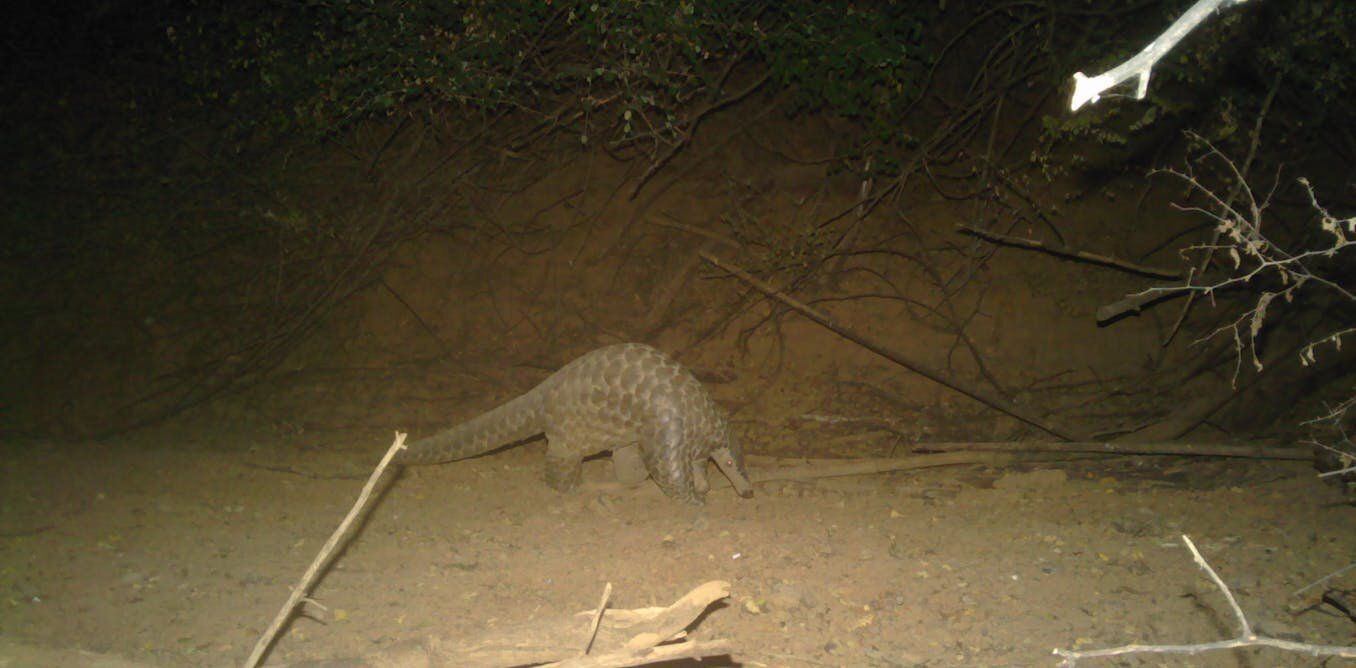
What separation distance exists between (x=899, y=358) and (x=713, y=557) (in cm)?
303

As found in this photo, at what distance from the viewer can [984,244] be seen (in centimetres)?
704

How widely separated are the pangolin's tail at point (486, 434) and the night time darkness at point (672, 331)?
0.12 ft

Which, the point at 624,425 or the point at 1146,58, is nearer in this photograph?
the point at 1146,58

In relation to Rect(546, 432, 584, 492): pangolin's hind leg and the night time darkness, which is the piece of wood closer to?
the night time darkness

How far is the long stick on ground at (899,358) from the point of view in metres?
6.07

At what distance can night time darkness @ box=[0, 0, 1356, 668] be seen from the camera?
376 cm

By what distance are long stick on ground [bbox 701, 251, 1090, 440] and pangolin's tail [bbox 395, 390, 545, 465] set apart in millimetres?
2211

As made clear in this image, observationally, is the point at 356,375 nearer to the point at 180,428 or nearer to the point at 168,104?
the point at 180,428

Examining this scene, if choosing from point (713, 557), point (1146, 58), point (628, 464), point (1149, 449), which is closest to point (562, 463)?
point (628, 464)

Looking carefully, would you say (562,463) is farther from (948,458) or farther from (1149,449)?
(1149,449)

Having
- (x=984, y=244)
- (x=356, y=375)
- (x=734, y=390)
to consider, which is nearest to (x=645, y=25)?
(x=734, y=390)

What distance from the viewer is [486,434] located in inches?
221

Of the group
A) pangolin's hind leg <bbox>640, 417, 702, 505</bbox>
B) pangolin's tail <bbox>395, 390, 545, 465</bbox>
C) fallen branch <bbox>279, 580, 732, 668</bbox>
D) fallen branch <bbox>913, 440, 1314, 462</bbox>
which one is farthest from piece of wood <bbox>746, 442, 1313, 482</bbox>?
fallen branch <bbox>279, 580, 732, 668</bbox>

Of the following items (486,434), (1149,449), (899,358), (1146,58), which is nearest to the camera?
(1146,58)
